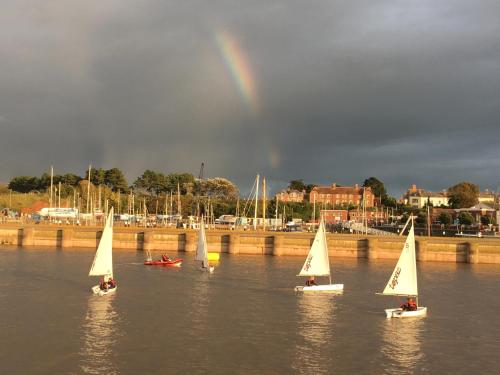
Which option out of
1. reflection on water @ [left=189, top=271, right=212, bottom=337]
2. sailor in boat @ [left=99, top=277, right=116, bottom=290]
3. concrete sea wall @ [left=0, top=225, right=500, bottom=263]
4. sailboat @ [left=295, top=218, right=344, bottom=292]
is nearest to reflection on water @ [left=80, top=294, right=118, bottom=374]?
sailor in boat @ [left=99, top=277, right=116, bottom=290]

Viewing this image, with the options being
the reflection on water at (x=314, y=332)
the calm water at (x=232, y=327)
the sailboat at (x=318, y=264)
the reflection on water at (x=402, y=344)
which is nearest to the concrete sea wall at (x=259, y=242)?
the calm water at (x=232, y=327)

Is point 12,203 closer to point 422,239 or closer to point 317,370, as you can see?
point 422,239

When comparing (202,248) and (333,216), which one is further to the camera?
(333,216)

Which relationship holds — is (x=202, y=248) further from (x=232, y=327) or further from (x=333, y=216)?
(x=333, y=216)

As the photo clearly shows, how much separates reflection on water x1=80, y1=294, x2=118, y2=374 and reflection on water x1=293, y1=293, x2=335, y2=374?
10.2 m

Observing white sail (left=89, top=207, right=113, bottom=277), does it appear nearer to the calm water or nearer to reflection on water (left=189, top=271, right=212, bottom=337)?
the calm water

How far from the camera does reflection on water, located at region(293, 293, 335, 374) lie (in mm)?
30783

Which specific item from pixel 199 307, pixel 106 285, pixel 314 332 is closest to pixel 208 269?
pixel 106 285

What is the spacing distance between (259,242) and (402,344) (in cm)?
5863

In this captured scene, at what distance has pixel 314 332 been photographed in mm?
38250

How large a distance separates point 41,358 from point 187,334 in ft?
31.0

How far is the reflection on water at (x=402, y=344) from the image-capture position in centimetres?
3114

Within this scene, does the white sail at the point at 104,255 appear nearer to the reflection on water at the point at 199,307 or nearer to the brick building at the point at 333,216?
the reflection on water at the point at 199,307

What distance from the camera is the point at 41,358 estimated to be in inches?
1211
